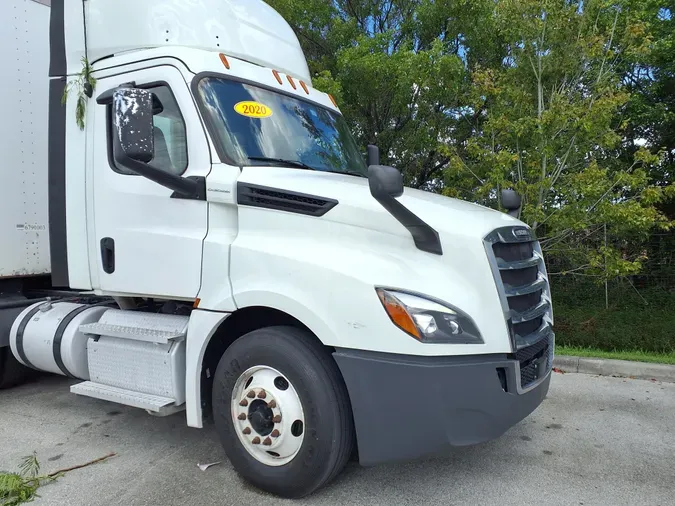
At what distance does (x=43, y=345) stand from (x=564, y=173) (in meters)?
6.58

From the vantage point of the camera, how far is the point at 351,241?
121 inches

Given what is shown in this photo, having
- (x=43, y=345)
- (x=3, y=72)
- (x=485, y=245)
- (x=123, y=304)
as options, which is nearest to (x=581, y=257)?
(x=485, y=245)

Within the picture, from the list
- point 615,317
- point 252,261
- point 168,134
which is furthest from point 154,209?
point 615,317

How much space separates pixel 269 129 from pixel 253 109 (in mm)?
173

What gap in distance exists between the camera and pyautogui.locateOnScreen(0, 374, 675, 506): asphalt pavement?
324 centimetres

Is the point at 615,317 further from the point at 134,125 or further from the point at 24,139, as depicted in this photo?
the point at 24,139

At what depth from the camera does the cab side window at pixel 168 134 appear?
360 centimetres

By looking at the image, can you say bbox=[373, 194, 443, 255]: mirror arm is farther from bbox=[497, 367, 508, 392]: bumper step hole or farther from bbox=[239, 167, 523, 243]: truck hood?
bbox=[497, 367, 508, 392]: bumper step hole

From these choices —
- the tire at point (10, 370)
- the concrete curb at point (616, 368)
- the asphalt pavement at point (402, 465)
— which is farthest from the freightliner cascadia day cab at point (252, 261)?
the concrete curb at point (616, 368)

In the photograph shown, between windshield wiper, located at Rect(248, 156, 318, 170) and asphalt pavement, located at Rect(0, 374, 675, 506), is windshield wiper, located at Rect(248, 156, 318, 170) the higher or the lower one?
the higher one

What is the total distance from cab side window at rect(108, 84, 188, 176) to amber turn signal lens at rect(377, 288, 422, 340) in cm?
168

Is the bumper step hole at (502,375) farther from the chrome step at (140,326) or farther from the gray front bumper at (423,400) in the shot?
the chrome step at (140,326)

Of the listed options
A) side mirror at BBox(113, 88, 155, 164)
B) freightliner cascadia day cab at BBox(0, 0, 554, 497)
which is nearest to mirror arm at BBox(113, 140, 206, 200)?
freightliner cascadia day cab at BBox(0, 0, 554, 497)

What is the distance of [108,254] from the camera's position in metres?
3.97
